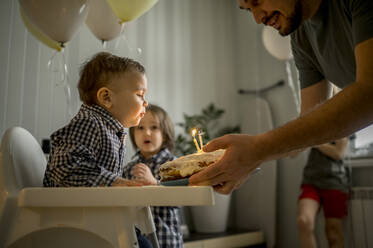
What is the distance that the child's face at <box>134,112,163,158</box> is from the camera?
1990 mm

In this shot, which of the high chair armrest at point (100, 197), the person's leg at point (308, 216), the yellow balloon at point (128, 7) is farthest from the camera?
the person's leg at point (308, 216)

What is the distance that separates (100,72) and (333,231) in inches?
84.9

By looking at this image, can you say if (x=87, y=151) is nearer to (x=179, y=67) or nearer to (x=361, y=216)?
(x=361, y=216)

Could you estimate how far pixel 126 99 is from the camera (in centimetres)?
120

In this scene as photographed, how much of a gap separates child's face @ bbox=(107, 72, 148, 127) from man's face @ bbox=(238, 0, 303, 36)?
48cm

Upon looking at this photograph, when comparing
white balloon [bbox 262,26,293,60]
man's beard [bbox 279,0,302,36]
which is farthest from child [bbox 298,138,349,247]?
man's beard [bbox 279,0,302,36]

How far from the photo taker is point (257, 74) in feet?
12.2

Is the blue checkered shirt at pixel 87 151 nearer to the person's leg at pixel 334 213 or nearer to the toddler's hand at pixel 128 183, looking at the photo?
the toddler's hand at pixel 128 183

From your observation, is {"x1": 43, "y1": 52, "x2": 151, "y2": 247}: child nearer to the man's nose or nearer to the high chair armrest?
the high chair armrest

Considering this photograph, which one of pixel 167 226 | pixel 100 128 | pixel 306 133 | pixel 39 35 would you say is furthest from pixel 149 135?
pixel 306 133

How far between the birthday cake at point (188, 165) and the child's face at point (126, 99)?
0.34m

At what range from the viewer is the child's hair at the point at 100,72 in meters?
1.22

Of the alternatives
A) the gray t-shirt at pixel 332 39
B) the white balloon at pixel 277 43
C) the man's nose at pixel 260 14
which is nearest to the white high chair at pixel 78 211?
the gray t-shirt at pixel 332 39

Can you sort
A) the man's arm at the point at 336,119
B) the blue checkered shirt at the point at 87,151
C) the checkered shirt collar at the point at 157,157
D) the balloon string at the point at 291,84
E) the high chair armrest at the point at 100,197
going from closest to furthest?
1. the high chair armrest at the point at 100,197
2. the man's arm at the point at 336,119
3. the blue checkered shirt at the point at 87,151
4. the checkered shirt collar at the point at 157,157
5. the balloon string at the point at 291,84
